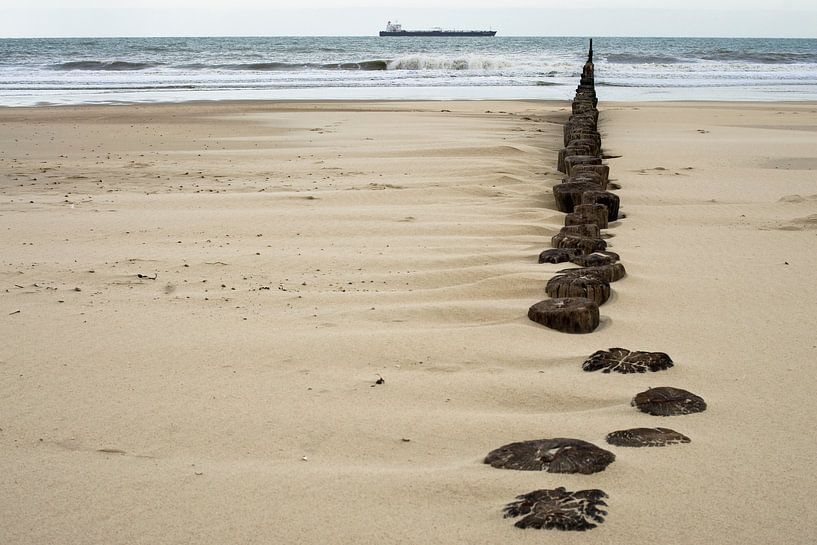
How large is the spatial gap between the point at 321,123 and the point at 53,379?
29.7 feet

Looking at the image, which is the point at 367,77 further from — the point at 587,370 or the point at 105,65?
the point at 587,370

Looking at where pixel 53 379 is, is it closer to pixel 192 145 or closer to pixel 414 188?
pixel 414 188

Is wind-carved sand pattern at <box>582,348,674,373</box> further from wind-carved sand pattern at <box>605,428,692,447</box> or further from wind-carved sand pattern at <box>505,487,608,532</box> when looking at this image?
wind-carved sand pattern at <box>505,487,608,532</box>

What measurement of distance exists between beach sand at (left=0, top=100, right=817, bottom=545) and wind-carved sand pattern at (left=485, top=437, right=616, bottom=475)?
1.9 inches

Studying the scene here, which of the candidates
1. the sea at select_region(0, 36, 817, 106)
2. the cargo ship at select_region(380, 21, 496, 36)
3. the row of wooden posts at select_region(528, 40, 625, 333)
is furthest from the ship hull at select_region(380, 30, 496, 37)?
the row of wooden posts at select_region(528, 40, 625, 333)

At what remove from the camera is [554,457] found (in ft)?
7.24

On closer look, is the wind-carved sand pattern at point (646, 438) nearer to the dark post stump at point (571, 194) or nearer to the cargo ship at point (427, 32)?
the dark post stump at point (571, 194)

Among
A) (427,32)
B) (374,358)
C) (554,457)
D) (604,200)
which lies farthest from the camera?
(427,32)

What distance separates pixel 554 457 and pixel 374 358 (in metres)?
0.99

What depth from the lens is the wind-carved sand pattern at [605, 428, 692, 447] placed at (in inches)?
91.2

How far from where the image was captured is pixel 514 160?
7.80 meters

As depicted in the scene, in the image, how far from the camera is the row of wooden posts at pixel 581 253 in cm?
329

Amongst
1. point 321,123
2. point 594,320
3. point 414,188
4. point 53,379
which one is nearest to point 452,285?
point 594,320

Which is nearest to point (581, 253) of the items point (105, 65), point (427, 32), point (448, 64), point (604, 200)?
point (604, 200)
